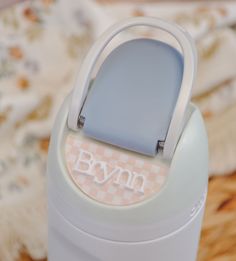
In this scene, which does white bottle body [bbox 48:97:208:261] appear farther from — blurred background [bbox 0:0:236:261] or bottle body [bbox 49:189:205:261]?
blurred background [bbox 0:0:236:261]

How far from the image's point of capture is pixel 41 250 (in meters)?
0.71

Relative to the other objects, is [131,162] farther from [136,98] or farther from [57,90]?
[57,90]

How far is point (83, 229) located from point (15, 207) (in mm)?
269

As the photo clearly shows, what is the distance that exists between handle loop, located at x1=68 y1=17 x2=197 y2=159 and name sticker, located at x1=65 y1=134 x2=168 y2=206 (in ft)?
0.07

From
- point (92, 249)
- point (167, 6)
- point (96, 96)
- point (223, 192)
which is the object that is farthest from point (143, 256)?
point (167, 6)

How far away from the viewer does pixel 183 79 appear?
1.74 feet

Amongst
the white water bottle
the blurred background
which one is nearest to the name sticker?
the white water bottle

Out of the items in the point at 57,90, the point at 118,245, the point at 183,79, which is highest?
the point at 183,79

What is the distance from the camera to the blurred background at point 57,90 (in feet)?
2.42

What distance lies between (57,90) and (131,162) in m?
0.49

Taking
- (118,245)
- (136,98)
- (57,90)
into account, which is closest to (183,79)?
(136,98)

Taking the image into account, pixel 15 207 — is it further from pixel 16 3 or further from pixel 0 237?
pixel 16 3

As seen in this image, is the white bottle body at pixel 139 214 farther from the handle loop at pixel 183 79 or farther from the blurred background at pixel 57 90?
the blurred background at pixel 57 90

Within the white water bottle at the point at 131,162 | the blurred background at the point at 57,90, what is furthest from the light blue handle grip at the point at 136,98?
the blurred background at the point at 57,90
